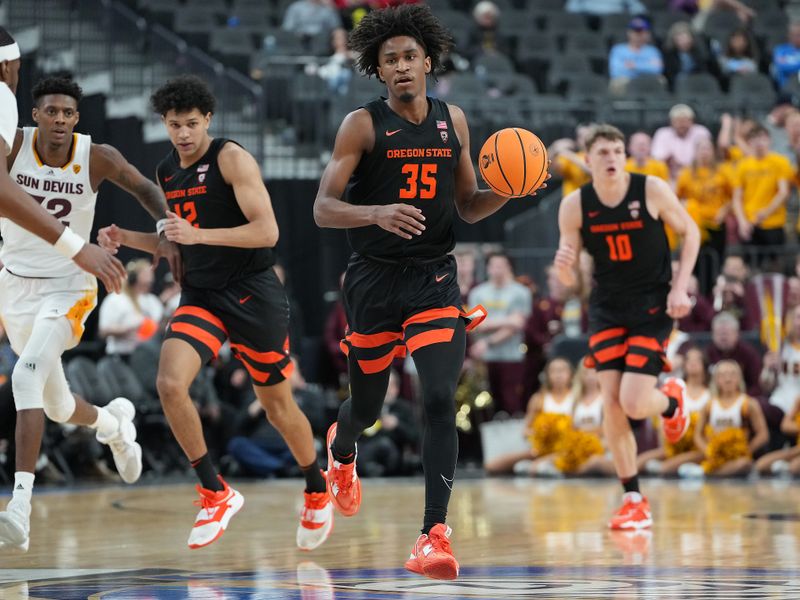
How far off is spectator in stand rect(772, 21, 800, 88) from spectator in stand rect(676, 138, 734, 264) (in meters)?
4.07

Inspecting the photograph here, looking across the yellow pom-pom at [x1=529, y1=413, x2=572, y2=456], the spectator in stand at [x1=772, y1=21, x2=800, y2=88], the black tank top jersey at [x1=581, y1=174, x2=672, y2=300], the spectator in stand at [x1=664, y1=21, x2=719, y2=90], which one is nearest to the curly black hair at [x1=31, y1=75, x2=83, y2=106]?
the black tank top jersey at [x1=581, y1=174, x2=672, y2=300]

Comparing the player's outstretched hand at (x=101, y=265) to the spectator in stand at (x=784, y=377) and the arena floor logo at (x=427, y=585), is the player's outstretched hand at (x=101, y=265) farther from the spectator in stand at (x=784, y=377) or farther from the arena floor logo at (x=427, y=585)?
the spectator in stand at (x=784, y=377)

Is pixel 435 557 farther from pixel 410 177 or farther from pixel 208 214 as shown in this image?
pixel 208 214

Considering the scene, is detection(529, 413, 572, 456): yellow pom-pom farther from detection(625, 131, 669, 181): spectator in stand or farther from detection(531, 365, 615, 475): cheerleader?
detection(625, 131, 669, 181): spectator in stand

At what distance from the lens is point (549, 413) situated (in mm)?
12539

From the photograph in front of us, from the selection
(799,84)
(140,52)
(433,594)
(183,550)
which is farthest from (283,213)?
(433,594)

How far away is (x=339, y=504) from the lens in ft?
22.1

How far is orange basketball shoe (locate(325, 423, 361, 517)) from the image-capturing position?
22.0 ft

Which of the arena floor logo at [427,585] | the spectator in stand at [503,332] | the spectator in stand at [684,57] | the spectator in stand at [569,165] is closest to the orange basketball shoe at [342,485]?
the arena floor logo at [427,585]

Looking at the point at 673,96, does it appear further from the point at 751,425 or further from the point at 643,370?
the point at 643,370

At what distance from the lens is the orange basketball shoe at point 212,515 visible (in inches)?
253

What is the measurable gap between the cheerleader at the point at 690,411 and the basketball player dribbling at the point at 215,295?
19.5 ft

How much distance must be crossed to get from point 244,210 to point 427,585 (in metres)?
2.08

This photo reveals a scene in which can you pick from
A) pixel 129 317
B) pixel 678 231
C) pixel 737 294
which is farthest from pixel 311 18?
pixel 678 231
